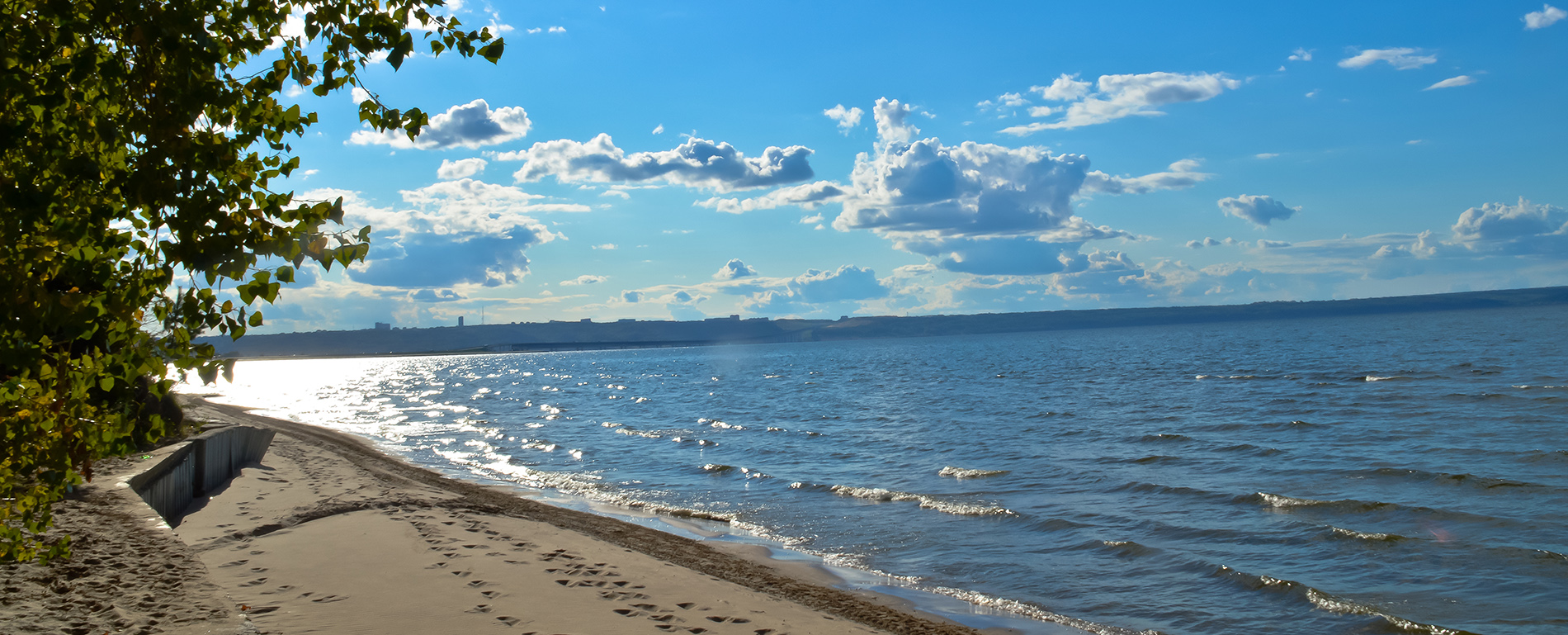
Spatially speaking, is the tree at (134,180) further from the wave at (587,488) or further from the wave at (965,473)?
the wave at (965,473)

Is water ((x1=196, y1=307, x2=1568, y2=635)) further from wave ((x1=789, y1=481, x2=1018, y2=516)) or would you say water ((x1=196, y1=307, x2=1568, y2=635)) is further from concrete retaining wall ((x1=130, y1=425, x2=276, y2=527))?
concrete retaining wall ((x1=130, y1=425, x2=276, y2=527))

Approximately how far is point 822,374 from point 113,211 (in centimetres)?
8224

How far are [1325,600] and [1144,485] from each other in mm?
8118

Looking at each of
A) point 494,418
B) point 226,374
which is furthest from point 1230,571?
point 494,418

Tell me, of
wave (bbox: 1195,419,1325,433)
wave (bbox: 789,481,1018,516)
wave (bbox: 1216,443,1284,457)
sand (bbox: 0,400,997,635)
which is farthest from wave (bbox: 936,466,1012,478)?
wave (bbox: 1195,419,1325,433)

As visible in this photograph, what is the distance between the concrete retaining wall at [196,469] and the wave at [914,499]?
11.6 metres

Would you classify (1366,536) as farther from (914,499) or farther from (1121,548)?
(914,499)

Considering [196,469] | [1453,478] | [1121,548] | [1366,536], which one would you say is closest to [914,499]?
[1121,548]

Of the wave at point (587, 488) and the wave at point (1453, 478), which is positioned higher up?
the wave at point (1453, 478)

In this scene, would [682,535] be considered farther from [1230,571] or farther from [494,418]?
[494,418]

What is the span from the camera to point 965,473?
830 inches

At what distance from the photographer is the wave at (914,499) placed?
1647cm

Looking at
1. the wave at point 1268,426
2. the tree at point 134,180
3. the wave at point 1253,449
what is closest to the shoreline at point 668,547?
the tree at point 134,180

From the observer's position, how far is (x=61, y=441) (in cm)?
347
